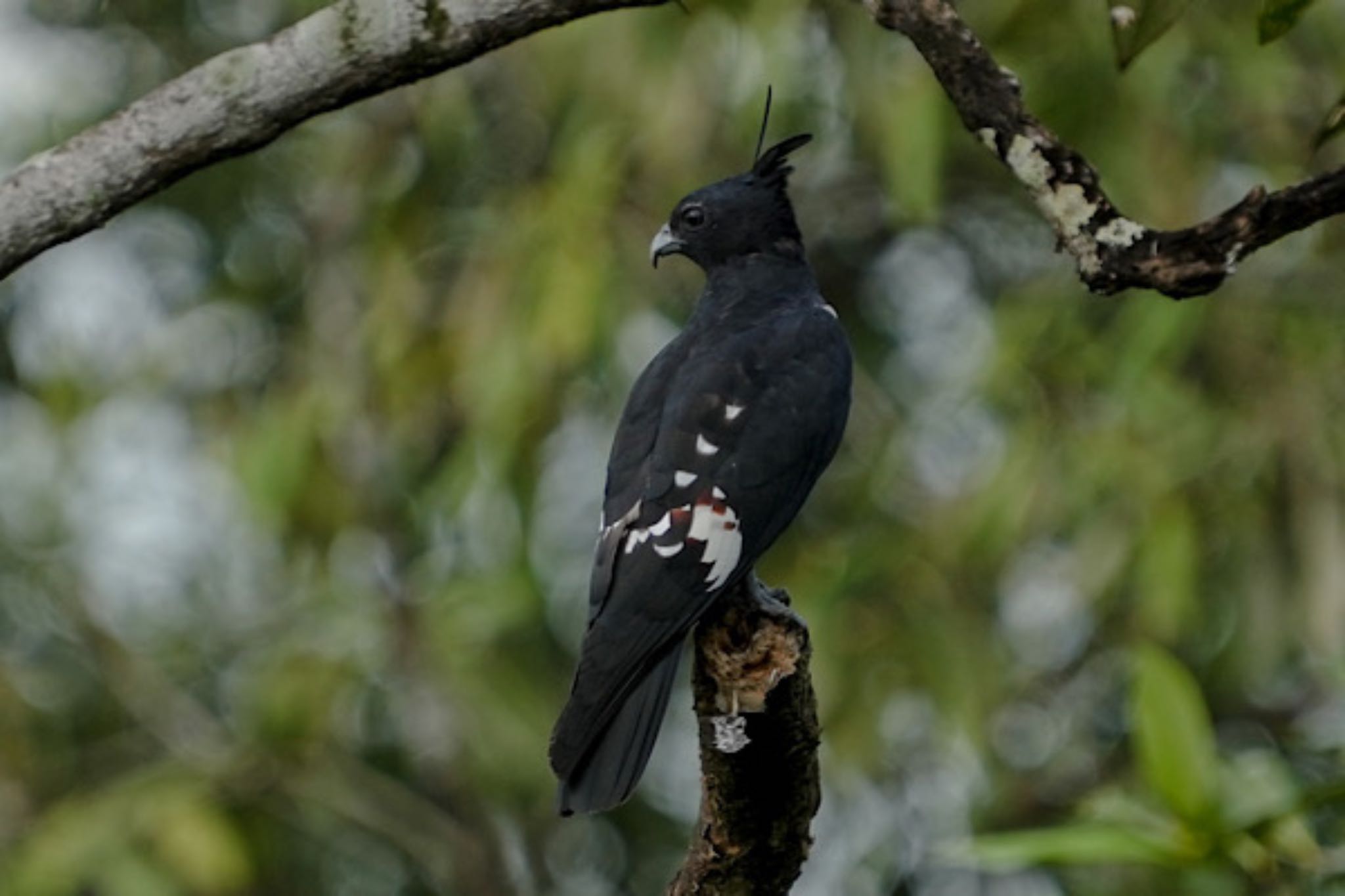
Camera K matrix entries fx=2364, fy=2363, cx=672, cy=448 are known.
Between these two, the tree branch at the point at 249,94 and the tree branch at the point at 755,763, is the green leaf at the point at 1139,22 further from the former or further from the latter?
the tree branch at the point at 755,763

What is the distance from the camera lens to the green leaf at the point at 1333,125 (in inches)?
95.8

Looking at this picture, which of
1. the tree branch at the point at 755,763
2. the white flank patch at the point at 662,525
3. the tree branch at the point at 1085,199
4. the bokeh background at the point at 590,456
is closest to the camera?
the tree branch at the point at 1085,199

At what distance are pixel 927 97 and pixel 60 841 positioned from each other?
2.65 m

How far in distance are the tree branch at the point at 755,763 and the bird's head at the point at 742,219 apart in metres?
1.11

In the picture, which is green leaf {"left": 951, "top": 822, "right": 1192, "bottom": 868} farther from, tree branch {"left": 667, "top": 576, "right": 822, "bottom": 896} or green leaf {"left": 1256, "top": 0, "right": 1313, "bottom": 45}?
green leaf {"left": 1256, "top": 0, "right": 1313, "bottom": 45}

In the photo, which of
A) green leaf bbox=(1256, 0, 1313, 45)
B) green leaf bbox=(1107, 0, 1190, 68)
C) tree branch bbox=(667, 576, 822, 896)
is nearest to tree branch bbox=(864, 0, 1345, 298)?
green leaf bbox=(1107, 0, 1190, 68)

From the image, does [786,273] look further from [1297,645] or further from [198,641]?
[198,641]

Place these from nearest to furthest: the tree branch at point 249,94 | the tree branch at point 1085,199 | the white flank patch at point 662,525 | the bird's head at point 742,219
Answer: the tree branch at point 1085,199, the tree branch at point 249,94, the white flank patch at point 662,525, the bird's head at point 742,219

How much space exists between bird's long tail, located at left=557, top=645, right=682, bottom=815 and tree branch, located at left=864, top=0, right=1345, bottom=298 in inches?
34.9

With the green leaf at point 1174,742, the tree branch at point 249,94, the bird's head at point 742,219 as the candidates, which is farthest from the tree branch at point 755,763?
the bird's head at point 742,219

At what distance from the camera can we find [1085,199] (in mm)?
2266

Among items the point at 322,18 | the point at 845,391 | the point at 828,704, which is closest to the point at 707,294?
the point at 845,391

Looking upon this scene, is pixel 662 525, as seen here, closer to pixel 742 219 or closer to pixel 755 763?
pixel 755 763

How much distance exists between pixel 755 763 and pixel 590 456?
329cm
